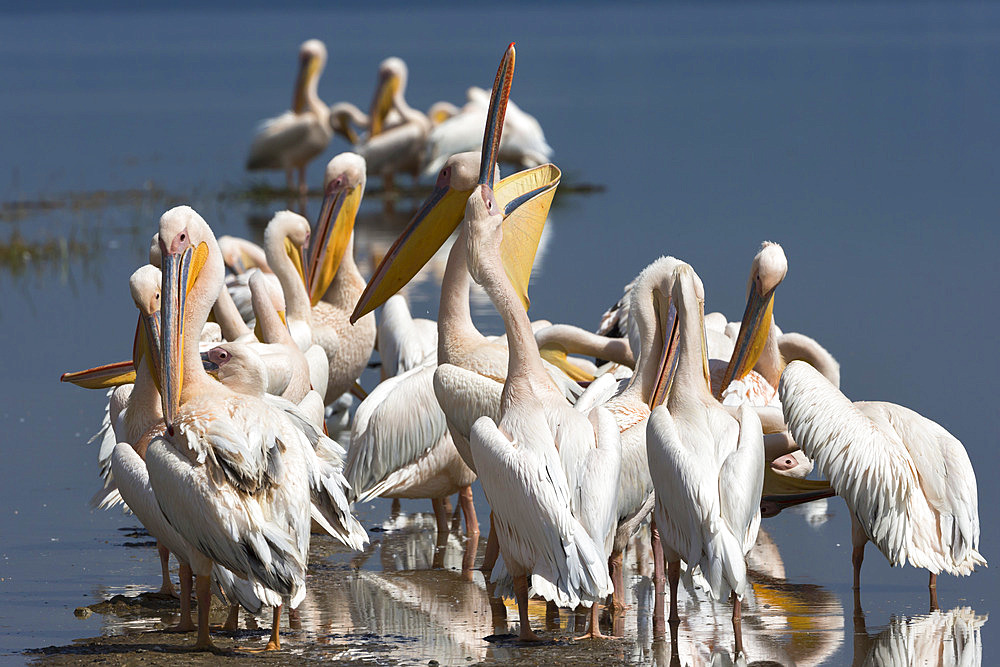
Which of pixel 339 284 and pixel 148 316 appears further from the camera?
pixel 339 284

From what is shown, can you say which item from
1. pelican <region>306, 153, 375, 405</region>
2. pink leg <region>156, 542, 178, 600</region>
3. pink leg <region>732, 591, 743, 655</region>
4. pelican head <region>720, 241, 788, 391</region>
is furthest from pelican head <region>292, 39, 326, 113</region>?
pink leg <region>732, 591, 743, 655</region>

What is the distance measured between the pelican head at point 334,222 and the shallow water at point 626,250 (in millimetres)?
1388

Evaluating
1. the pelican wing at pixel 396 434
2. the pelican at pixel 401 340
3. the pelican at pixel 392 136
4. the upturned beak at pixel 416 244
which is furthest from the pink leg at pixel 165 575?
the pelican at pixel 392 136

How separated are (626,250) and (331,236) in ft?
16.7

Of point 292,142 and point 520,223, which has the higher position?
point 292,142

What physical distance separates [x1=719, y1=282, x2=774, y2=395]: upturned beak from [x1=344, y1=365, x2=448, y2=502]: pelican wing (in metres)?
1.18

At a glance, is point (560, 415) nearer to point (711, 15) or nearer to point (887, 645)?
point (887, 645)

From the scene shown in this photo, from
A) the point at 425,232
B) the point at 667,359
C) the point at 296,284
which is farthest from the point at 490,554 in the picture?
the point at 296,284

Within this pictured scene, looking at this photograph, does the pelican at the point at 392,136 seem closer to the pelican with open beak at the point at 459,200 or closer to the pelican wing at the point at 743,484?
the pelican with open beak at the point at 459,200

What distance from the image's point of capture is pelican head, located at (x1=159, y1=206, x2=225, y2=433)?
198 inches

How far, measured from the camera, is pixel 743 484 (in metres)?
4.84

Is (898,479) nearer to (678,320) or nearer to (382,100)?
(678,320)

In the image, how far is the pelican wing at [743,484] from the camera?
482 cm

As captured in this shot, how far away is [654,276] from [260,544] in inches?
74.5
